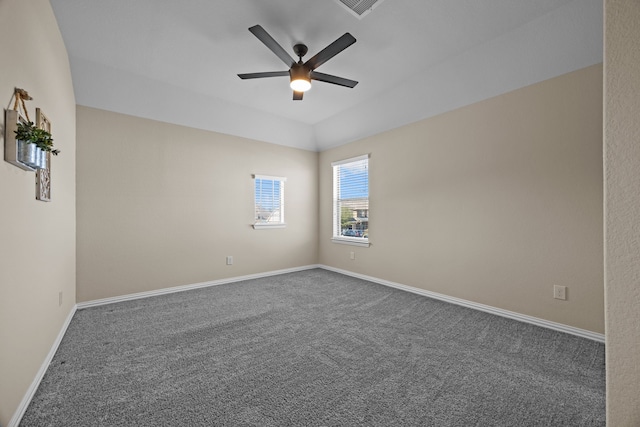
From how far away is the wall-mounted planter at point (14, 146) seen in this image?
150 centimetres

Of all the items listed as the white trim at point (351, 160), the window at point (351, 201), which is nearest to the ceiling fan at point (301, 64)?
the white trim at point (351, 160)

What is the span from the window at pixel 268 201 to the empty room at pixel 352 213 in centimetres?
7

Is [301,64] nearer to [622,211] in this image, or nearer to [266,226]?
[622,211]

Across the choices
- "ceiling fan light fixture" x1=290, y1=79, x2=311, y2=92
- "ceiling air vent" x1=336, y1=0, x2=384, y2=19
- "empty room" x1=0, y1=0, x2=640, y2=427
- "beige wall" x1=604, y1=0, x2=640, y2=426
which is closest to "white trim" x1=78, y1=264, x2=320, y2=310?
"empty room" x1=0, y1=0, x2=640, y2=427

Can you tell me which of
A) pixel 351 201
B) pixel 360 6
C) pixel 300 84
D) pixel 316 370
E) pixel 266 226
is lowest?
pixel 316 370

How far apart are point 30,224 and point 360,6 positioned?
2.91 m

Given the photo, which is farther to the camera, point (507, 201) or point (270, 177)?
point (270, 177)

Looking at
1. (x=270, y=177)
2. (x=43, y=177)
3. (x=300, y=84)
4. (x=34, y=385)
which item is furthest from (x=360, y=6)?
(x=34, y=385)

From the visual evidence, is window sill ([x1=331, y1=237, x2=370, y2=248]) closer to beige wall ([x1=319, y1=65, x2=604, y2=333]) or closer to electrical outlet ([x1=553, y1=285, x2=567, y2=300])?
beige wall ([x1=319, y1=65, x2=604, y2=333])

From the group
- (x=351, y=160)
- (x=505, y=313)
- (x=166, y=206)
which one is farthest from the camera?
(x=351, y=160)

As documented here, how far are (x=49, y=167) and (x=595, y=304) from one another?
493 centimetres

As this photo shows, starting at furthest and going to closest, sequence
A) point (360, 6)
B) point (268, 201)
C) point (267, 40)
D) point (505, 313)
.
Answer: point (268, 201) → point (505, 313) → point (267, 40) → point (360, 6)

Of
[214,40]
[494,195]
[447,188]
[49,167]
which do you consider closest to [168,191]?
[49,167]

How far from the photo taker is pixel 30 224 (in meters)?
1.81
